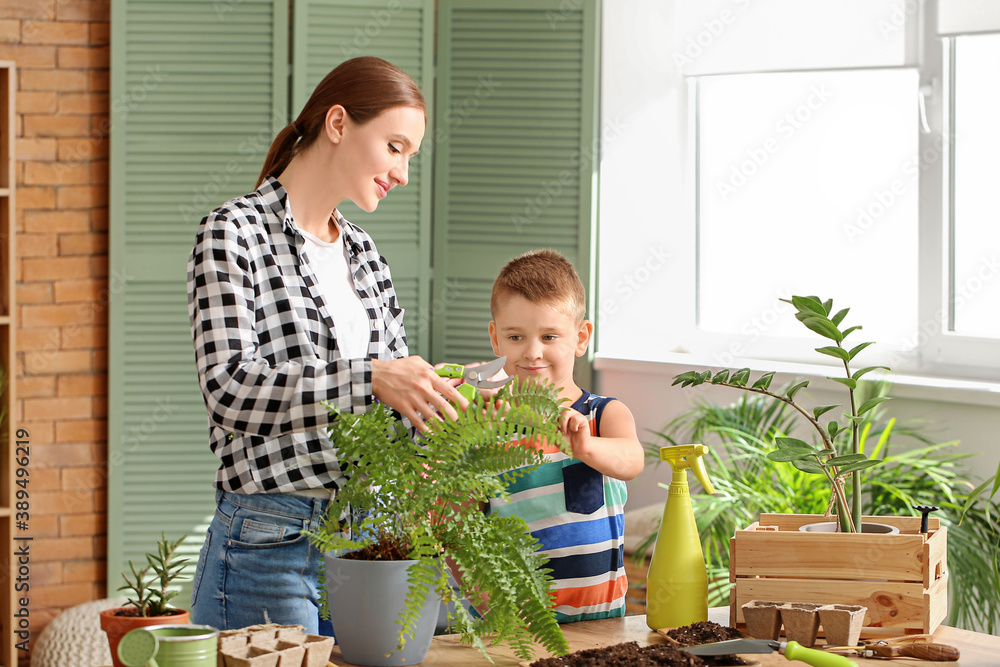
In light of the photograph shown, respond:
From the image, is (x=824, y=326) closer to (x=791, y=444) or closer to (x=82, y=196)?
(x=791, y=444)

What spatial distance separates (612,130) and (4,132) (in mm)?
2097

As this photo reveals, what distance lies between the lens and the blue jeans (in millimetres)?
1400

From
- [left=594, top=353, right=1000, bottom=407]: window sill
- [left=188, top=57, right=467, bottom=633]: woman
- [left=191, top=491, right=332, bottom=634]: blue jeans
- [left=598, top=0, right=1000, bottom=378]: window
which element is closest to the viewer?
[left=188, top=57, right=467, bottom=633]: woman

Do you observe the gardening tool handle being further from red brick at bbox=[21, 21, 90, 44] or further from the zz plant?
red brick at bbox=[21, 21, 90, 44]

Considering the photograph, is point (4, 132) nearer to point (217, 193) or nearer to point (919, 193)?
point (217, 193)

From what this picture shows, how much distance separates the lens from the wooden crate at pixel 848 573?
1204 mm

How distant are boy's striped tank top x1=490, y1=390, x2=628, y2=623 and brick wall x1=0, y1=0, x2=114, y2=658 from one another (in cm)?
240

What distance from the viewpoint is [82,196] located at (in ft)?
11.0

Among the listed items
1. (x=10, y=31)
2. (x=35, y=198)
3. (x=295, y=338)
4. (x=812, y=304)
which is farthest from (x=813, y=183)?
(x=10, y=31)

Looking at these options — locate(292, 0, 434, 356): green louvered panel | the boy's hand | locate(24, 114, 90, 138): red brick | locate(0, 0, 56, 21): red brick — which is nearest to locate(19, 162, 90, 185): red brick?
locate(24, 114, 90, 138): red brick

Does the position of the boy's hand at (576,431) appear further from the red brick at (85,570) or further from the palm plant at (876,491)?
the red brick at (85,570)

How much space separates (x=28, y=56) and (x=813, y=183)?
278 centimetres

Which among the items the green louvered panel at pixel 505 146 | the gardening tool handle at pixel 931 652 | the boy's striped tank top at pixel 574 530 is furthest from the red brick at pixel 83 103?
the gardening tool handle at pixel 931 652

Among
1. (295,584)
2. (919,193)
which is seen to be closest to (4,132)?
(295,584)
